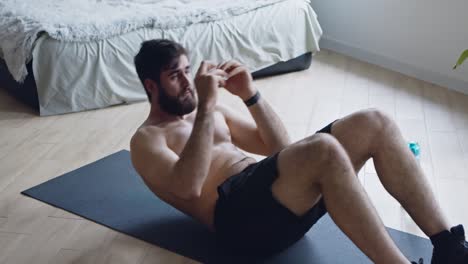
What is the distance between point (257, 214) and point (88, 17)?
220cm

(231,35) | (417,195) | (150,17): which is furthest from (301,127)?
(417,195)

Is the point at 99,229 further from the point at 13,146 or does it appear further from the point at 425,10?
the point at 425,10

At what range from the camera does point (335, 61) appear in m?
4.23

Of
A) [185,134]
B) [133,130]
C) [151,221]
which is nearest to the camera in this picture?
[185,134]

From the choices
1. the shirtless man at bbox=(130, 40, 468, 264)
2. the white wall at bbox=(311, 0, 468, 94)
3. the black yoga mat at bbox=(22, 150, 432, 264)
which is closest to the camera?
the shirtless man at bbox=(130, 40, 468, 264)

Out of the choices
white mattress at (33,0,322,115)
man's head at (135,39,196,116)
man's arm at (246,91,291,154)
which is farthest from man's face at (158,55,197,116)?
white mattress at (33,0,322,115)

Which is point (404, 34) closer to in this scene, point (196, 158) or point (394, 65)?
point (394, 65)

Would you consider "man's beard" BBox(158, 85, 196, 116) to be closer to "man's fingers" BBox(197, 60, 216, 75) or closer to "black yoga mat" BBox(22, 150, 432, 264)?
"man's fingers" BBox(197, 60, 216, 75)

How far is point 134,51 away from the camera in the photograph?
3.35 m

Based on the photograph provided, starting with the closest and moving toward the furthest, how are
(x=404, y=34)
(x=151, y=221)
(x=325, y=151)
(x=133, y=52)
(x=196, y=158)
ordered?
(x=325, y=151), (x=196, y=158), (x=151, y=221), (x=133, y=52), (x=404, y=34)

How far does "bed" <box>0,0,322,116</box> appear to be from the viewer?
3.18 m

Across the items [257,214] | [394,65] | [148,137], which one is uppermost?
[148,137]

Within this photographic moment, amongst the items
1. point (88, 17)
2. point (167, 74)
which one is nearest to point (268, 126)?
point (167, 74)

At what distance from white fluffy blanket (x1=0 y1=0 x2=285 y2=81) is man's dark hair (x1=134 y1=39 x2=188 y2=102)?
145 cm
